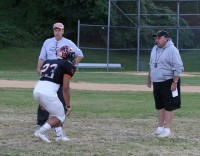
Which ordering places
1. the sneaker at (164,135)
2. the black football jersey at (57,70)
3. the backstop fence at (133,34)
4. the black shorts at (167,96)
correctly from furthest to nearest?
1. the backstop fence at (133,34)
2. the black shorts at (167,96)
3. the sneaker at (164,135)
4. the black football jersey at (57,70)

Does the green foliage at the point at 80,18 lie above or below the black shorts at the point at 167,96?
above

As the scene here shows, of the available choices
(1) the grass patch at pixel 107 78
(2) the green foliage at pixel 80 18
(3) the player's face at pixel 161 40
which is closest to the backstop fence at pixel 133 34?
(2) the green foliage at pixel 80 18

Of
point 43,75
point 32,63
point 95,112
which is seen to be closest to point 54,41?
point 43,75

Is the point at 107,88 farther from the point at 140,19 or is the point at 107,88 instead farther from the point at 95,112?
the point at 140,19

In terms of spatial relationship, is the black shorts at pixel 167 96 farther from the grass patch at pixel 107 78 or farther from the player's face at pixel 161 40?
the grass patch at pixel 107 78

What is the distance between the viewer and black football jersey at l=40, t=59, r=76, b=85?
8703 mm

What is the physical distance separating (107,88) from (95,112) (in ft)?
26.4

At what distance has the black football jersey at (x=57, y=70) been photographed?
8.70 m

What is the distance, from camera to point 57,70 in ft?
28.6

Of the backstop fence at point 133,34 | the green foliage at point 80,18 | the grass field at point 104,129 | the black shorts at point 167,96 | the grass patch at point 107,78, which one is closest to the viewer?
the grass field at point 104,129

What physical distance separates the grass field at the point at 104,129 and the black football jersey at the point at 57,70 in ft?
3.24

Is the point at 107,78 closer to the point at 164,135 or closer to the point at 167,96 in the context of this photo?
the point at 167,96

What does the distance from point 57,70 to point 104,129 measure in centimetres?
208

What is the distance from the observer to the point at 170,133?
997 centimetres
